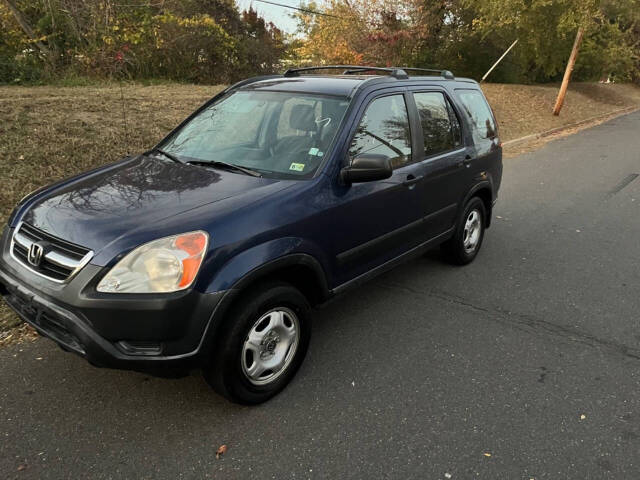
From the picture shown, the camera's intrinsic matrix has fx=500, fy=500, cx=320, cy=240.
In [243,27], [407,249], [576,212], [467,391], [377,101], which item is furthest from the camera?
[243,27]

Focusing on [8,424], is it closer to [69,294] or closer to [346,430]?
[69,294]

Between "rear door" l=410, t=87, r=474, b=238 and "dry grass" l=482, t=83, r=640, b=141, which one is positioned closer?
"rear door" l=410, t=87, r=474, b=238

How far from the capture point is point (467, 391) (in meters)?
3.03

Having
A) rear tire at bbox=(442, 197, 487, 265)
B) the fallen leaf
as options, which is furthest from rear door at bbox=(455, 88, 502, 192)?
the fallen leaf

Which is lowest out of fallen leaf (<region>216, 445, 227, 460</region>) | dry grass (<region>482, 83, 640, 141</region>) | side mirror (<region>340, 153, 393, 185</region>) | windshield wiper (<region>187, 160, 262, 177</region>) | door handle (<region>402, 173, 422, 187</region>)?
fallen leaf (<region>216, 445, 227, 460</region>)

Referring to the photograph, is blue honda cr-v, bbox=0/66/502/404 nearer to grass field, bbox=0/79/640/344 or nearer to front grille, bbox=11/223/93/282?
front grille, bbox=11/223/93/282

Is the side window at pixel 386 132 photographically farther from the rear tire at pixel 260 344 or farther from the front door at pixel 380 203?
the rear tire at pixel 260 344

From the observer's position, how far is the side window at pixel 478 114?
4.70 metres

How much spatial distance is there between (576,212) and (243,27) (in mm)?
16230

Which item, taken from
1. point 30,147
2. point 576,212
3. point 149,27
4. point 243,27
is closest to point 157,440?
point 30,147

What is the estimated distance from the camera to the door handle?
370 cm

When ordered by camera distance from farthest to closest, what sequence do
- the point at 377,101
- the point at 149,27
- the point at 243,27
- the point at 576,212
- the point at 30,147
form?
the point at 243,27 < the point at 149,27 < the point at 576,212 < the point at 30,147 < the point at 377,101

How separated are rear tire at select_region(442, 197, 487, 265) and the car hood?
2.34 metres

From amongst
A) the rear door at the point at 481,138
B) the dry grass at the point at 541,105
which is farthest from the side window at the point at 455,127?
the dry grass at the point at 541,105
